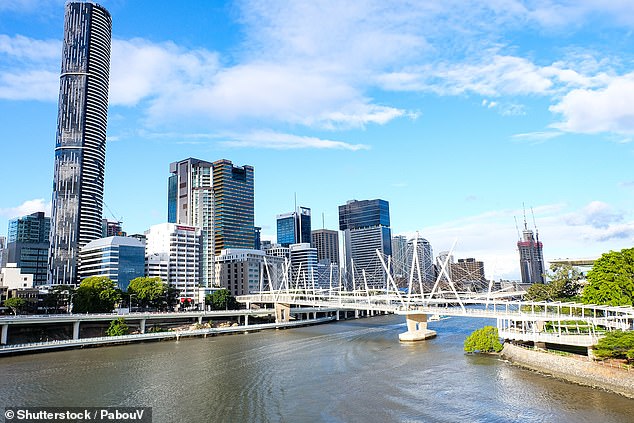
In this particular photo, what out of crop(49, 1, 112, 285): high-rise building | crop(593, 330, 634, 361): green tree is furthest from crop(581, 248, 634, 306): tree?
crop(49, 1, 112, 285): high-rise building

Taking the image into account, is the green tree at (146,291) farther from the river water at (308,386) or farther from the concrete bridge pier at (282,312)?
the river water at (308,386)

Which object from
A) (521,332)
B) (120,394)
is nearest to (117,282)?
(120,394)

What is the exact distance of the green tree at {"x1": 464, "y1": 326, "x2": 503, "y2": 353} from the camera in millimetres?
52656

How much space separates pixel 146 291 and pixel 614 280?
276 ft

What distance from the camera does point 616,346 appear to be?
3628cm

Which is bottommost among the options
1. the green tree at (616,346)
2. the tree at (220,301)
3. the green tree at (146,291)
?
the green tree at (616,346)

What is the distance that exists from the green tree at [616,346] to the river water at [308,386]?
3.64m

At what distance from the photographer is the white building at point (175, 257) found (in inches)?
5594

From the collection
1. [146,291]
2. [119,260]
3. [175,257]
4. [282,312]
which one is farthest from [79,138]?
[282,312]

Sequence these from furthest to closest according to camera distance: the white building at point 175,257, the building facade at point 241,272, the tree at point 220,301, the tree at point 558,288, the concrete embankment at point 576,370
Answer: the building facade at point 241,272, the white building at point 175,257, the tree at point 220,301, the tree at point 558,288, the concrete embankment at point 576,370

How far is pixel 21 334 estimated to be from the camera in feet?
239

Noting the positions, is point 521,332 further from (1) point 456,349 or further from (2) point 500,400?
(2) point 500,400

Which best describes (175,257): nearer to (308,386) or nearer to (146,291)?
(146,291)

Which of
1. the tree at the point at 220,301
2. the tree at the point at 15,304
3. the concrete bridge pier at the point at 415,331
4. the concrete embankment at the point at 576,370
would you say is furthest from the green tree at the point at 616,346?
the tree at the point at 15,304
